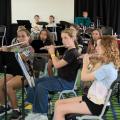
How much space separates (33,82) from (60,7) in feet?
28.3

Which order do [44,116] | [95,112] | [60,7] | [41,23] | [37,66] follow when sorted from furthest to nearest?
[60,7] < [41,23] < [37,66] < [44,116] < [95,112]

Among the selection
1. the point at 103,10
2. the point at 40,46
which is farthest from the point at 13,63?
the point at 103,10

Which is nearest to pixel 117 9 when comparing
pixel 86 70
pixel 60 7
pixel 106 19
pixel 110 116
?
pixel 106 19

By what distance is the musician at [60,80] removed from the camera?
400 cm

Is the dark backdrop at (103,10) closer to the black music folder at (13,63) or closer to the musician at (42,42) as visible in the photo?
the musician at (42,42)

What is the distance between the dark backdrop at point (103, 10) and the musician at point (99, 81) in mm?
9772

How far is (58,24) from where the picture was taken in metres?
11.7

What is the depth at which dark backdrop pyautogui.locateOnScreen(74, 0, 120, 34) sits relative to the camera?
1297 centimetres

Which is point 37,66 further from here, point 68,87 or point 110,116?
point 110,116

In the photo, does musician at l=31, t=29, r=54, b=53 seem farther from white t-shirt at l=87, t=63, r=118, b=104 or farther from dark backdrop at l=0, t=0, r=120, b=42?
dark backdrop at l=0, t=0, r=120, b=42

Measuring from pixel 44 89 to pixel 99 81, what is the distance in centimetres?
104

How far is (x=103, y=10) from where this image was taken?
517 inches

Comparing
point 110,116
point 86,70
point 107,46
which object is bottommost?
point 110,116

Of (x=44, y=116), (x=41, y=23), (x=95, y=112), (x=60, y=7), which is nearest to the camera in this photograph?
(x=95, y=112)
